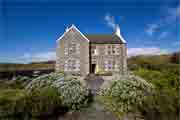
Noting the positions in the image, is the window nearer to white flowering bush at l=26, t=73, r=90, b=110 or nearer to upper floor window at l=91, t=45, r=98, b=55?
upper floor window at l=91, t=45, r=98, b=55

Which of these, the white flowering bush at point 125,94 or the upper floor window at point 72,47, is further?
the upper floor window at point 72,47

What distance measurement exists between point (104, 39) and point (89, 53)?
1.44m

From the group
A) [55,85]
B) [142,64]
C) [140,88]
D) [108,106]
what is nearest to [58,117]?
[55,85]

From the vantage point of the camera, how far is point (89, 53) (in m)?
11.0

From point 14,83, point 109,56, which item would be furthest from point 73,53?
point 14,83

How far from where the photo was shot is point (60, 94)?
3131 millimetres

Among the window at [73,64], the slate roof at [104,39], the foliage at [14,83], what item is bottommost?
the foliage at [14,83]

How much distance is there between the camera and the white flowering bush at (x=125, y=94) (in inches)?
122

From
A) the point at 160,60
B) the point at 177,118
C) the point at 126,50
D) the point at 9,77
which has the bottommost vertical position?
the point at 177,118

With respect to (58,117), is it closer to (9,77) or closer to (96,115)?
(96,115)

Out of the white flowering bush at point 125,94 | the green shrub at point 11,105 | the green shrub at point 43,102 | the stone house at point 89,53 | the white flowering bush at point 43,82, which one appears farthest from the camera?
the stone house at point 89,53

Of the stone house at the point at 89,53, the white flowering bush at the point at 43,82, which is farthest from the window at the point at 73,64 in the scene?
the white flowering bush at the point at 43,82

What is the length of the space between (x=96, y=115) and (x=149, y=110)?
37.9 inches

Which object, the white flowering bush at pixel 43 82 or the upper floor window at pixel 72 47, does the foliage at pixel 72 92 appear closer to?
the white flowering bush at pixel 43 82
